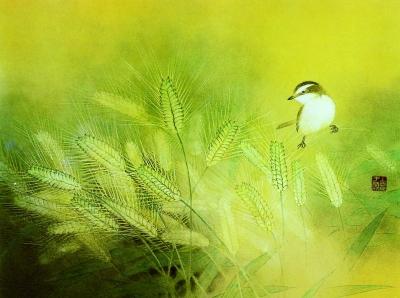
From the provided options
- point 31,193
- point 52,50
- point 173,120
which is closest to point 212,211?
point 173,120

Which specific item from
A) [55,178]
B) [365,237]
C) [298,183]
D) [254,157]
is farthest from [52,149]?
[365,237]

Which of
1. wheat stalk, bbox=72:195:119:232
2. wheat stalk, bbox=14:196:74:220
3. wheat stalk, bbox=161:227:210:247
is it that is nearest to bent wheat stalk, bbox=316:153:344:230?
wheat stalk, bbox=161:227:210:247

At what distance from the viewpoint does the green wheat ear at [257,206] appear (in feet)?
4.60

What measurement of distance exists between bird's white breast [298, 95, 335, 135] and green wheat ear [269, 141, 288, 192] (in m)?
0.09

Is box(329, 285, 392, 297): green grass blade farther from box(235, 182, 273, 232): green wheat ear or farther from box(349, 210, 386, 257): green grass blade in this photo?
box(235, 182, 273, 232): green wheat ear

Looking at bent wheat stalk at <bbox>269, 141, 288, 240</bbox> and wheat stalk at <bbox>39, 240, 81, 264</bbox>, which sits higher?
bent wheat stalk at <bbox>269, 141, 288, 240</bbox>

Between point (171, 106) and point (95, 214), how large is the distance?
1.33ft

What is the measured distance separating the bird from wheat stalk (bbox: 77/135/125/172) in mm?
503

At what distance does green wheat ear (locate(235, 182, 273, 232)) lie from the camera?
140 centimetres

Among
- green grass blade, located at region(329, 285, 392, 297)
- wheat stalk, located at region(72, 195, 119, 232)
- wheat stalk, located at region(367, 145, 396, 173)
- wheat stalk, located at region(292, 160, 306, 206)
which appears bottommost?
green grass blade, located at region(329, 285, 392, 297)

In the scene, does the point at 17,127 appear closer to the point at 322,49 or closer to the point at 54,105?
the point at 54,105

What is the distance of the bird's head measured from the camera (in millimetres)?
1398

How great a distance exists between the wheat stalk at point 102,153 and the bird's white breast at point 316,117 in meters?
0.57

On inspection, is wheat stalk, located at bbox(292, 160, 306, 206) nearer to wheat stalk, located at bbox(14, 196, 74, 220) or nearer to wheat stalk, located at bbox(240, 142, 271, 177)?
wheat stalk, located at bbox(240, 142, 271, 177)
